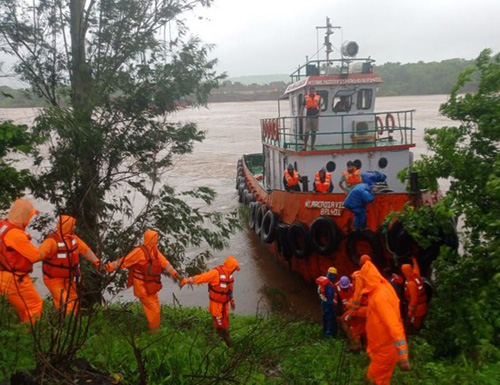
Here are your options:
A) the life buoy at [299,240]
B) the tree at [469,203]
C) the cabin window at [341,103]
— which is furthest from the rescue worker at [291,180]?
the tree at [469,203]

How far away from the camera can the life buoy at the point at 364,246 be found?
7301 millimetres

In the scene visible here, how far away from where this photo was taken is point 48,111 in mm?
4793

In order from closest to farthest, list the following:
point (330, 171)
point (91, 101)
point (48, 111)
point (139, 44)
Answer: point (48, 111)
point (91, 101)
point (139, 44)
point (330, 171)

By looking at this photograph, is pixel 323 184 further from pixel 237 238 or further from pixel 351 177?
pixel 237 238

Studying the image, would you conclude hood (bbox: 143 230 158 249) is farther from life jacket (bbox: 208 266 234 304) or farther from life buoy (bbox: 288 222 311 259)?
life buoy (bbox: 288 222 311 259)

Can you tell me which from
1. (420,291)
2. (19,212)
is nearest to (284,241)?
(420,291)

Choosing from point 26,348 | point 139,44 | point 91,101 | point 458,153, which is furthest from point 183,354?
point 139,44

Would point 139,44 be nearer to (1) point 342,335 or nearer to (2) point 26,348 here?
(2) point 26,348

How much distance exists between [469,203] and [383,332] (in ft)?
6.92

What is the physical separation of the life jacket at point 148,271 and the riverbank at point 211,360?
511mm

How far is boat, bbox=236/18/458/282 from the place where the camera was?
288 inches

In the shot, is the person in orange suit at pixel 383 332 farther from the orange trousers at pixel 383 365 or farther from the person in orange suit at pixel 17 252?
the person in orange suit at pixel 17 252

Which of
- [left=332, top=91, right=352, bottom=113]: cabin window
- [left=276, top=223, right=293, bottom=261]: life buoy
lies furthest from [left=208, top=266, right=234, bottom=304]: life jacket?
[left=332, top=91, right=352, bottom=113]: cabin window

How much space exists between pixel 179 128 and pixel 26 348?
3.64 meters
